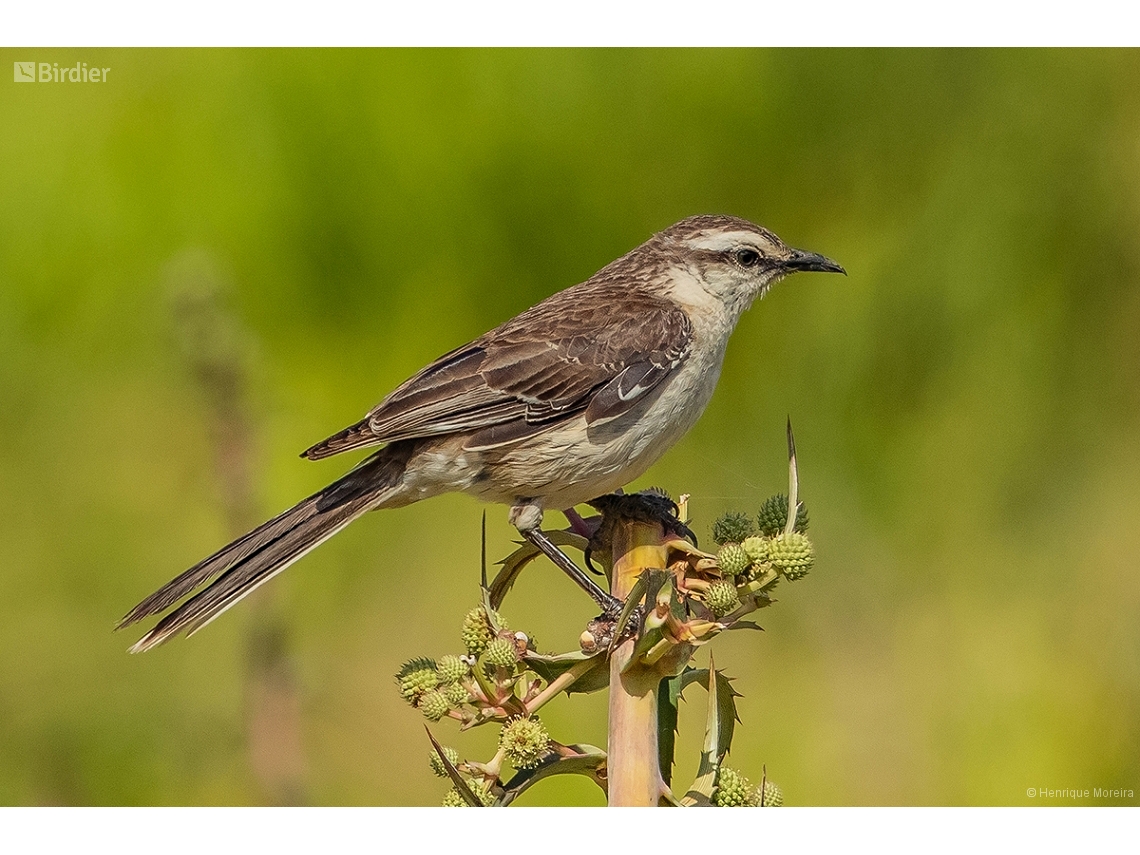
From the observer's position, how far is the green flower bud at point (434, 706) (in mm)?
1948

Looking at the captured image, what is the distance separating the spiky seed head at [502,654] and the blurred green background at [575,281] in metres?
1.63

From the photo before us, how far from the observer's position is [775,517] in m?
2.00

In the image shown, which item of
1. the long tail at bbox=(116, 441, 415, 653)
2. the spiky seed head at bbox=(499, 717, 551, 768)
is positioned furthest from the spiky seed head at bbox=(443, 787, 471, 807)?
the long tail at bbox=(116, 441, 415, 653)

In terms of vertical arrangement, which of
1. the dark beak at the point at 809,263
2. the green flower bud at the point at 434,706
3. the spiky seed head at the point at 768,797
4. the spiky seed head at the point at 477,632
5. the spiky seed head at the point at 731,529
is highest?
the dark beak at the point at 809,263

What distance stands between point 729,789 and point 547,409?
5.56 feet

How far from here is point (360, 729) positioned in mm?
3682

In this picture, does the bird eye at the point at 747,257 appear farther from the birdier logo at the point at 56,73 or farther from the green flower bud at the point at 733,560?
the birdier logo at the point at 56,73

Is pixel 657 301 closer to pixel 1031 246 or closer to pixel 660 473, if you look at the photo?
pixel 660 473

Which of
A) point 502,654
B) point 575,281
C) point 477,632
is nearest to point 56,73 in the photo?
point 575,281

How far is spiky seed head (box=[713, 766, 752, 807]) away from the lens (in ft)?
6.48

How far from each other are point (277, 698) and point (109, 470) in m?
1.90

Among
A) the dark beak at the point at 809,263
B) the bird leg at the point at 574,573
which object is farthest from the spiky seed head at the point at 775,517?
the dark beak at the point at 809,263

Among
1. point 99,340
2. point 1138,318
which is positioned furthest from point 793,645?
point 99,340

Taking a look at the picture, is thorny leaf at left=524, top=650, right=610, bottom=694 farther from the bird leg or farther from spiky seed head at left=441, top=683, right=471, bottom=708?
the bird leg
